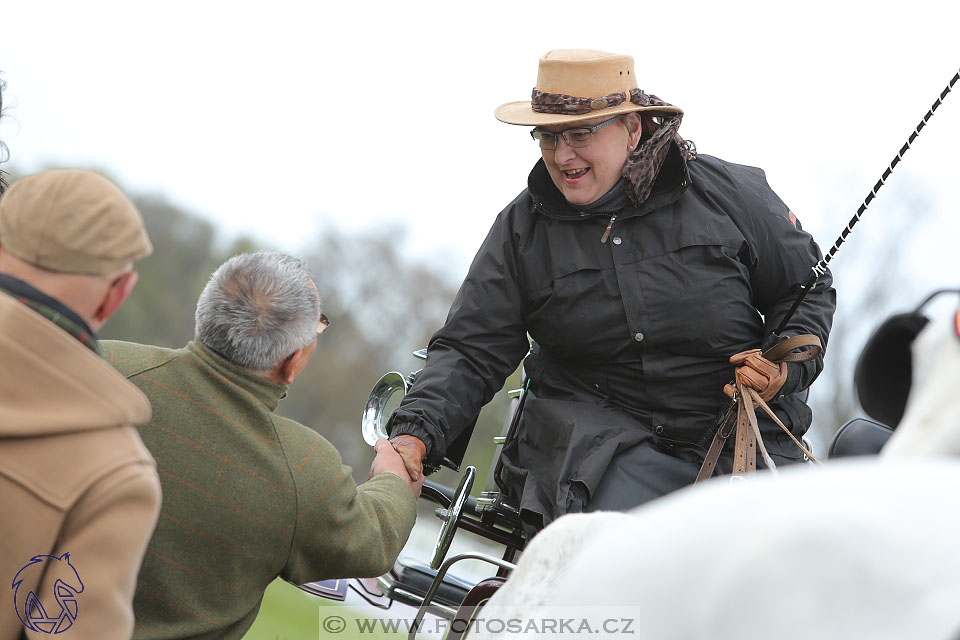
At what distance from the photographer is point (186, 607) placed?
2627 mm

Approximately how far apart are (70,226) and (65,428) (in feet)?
1.24

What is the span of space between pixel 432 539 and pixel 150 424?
2.61 metres

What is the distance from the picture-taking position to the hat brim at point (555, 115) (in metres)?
3.62

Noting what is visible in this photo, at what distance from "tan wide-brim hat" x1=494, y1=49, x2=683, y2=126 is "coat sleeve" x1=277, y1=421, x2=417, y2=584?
1.52m

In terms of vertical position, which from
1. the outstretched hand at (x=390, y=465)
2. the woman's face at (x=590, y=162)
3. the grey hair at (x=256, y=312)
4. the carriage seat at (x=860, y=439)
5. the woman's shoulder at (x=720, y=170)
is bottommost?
the outstretched hand at (x=390, y=465)

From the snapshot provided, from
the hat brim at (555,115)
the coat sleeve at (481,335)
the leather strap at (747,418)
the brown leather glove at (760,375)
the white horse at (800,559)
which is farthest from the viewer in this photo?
the coat sleeve at (481,335)

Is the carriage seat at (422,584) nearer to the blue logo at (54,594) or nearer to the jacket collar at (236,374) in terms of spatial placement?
the jacket collar at (236,374)

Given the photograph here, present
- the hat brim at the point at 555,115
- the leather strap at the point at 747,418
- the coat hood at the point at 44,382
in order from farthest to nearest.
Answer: the hat brim at the point at 555,115
the leather strap at the point at 747,418
the coat hood at the point at 44,382

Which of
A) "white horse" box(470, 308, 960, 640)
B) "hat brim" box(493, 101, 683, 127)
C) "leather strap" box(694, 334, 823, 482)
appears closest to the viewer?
"white horse" box(470, 308, 960, 640)

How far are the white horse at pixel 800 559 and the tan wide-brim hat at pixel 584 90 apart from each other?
2.46 metres

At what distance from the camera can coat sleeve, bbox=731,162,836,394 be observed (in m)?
3.68

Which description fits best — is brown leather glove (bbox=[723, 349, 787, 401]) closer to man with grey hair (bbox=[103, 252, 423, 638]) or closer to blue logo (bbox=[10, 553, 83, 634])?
man with grey hair (bbox=[103, 252, 423, 638])

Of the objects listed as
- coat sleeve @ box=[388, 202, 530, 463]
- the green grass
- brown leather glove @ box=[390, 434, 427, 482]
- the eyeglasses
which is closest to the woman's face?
the eyeglasses

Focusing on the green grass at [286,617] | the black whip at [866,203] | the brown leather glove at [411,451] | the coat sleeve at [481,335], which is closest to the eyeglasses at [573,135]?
the coat sleeve at [481,335]
